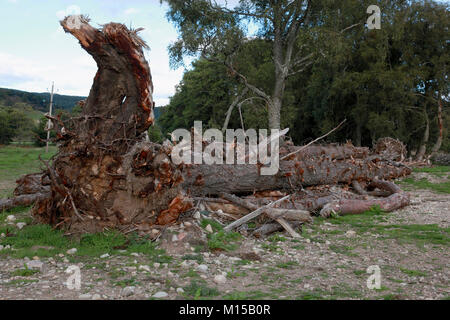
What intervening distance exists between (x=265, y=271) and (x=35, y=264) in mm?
2527

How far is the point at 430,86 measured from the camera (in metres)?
20.0

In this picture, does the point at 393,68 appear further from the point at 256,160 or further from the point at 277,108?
the point at 256,160

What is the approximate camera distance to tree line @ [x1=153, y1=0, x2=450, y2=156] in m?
18.0

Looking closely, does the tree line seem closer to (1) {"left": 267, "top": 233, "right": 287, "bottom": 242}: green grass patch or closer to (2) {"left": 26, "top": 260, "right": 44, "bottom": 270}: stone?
(1) {"left": 267, "top": 233, "right": 287, "bottom": 242}: green grass patch

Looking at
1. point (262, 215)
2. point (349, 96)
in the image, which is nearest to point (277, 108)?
point (349, 96)

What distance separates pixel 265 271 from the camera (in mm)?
3998

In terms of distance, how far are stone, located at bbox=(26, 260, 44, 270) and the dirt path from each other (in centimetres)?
1

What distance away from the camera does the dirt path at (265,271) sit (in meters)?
3.30

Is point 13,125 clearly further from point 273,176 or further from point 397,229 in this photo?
point 397,229

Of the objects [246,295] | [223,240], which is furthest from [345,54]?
[246,295]

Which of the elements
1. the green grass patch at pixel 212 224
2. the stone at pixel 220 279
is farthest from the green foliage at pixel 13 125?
the stone at pixel 220 279

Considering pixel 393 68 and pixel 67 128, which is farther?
pixel 393 68

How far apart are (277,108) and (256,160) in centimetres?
1240

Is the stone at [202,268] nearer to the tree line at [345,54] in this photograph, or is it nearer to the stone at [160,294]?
the stone at [160,294]
